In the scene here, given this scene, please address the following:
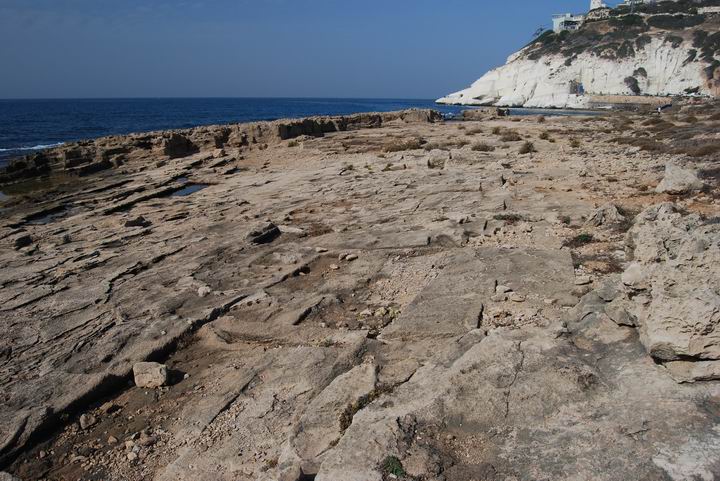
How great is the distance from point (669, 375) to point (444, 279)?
145 inches

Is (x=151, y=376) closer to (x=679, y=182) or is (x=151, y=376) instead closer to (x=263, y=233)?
(x=263, y=233)

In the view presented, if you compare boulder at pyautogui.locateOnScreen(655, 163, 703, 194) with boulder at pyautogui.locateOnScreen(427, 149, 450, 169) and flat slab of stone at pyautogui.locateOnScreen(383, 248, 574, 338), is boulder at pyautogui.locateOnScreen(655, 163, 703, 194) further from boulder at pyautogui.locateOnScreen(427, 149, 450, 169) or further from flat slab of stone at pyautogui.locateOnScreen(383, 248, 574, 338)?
boulder at pyautogui.locateOnScreen(427, 149, 450, 169)

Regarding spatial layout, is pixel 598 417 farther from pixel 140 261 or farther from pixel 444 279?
pixel 140 261

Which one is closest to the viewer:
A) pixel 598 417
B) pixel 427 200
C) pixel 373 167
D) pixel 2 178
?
pixel 598 417

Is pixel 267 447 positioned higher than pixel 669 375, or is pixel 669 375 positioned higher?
pixel 669 375

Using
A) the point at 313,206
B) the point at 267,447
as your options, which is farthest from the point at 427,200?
the point at 267,447

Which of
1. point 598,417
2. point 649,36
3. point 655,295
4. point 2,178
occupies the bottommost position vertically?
point 2,178

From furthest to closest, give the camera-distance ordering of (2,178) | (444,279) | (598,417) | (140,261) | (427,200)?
(2,178) → (427,200) → (140,261) → (444,279) → (598,417)

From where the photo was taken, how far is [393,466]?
3.65 metres

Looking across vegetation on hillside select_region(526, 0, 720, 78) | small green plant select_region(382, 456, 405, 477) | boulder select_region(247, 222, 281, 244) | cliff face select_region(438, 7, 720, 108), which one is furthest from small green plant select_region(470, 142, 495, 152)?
A: vegetation on hillside select_region(526, 0, 720, 78)

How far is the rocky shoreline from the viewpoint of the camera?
3.86 meters

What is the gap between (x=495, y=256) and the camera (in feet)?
26.7

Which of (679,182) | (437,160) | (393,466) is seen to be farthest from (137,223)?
(679,182)

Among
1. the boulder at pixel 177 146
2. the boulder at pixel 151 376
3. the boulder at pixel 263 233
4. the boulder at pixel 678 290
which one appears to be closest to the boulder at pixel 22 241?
the boulder at pixel 263 233
